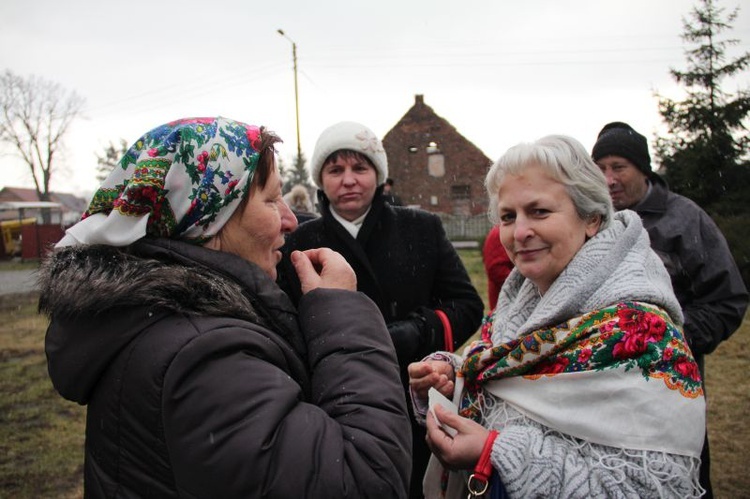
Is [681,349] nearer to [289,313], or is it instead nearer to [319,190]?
[289,313]

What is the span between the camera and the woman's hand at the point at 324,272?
150 cm

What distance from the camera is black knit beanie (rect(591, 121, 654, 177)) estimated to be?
2895mm

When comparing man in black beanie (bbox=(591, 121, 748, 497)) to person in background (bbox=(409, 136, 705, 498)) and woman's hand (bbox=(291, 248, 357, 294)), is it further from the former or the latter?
woman's hand (bbox=(291, 248, 357, 294))

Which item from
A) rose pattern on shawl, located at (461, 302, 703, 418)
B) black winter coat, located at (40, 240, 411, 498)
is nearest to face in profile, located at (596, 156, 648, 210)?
rose pattern on shawl, located at (461, 302, 703, 418)

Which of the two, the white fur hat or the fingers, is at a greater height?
the white fur hat

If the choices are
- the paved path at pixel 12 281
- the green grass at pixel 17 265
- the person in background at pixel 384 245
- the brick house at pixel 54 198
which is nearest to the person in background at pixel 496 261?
the person in background at pixel 384 245

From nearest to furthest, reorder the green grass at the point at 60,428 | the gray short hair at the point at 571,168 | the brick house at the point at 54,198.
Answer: the gray short hair at the point at 571,168 → the green grass at the point at 60,428 → the brick house at the point at 54,198

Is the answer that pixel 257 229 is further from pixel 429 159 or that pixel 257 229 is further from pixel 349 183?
pixel 429 159

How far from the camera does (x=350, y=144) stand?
2.64 metres

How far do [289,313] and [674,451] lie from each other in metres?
1.11

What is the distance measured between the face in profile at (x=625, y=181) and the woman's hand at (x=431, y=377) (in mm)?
1527

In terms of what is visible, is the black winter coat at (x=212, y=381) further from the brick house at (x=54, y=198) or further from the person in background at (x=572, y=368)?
the brick house at (x=54, y=198)

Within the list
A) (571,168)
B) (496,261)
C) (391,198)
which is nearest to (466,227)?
(391,198)

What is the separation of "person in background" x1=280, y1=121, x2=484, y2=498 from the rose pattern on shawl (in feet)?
2.78
